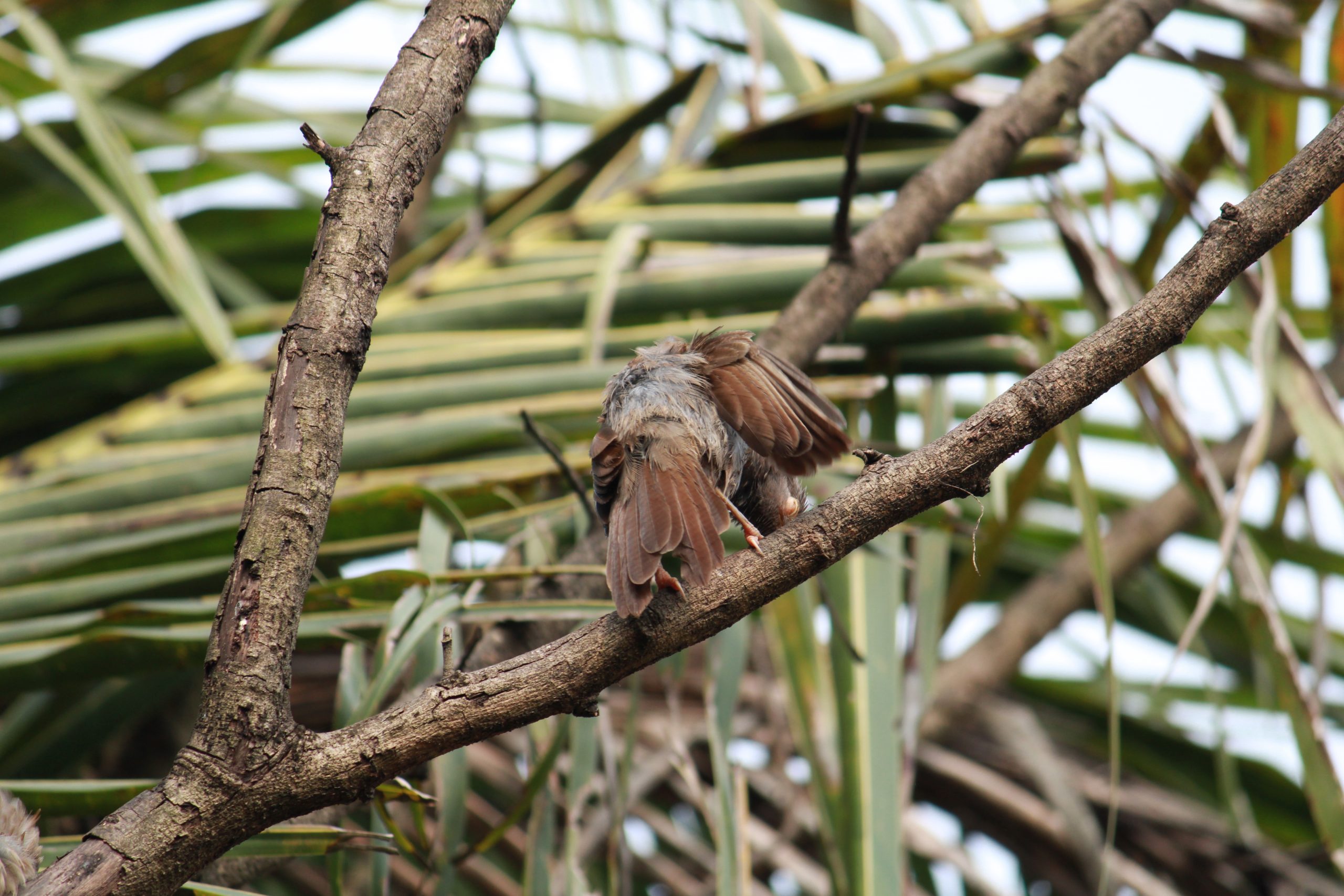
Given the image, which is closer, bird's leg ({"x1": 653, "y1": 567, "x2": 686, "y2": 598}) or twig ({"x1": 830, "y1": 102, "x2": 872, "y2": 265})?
bird's leg ({"x1": 653, "y1": 567, "x2": 686, "y2": 598})

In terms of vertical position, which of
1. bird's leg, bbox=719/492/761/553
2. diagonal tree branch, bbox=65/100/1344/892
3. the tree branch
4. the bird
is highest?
the tree branch

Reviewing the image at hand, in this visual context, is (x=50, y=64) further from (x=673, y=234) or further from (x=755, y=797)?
(x=755, y=797)

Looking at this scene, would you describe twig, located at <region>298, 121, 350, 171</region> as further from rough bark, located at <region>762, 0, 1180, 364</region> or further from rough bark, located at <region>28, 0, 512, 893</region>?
rough bark, located at <region>762, 0, 1180, 364</region>

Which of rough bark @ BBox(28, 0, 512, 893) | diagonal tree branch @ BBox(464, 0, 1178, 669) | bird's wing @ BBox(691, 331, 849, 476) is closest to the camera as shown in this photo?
rough bark @ BBox(28, 0, 512, 893)

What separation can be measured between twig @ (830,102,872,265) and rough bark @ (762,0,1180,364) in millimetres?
14

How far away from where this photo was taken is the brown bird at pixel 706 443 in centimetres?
127

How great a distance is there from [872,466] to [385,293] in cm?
164

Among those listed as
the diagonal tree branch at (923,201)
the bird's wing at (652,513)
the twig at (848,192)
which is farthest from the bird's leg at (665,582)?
the twig at (848,192)

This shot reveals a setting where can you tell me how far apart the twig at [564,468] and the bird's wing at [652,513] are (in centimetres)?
9

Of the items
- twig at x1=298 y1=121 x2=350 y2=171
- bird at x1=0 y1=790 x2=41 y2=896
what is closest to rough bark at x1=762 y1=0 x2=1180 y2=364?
twig at x1=298 y1=121 x2=350 y2=171

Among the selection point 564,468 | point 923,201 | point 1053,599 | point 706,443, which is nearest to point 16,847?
point 564,468

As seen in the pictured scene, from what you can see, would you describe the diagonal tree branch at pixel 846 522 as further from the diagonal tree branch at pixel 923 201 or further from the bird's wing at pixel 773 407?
the diagonal tree branch at pixel 923 201

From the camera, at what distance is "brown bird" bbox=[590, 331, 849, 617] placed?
1271mm

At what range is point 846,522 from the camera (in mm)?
1039
